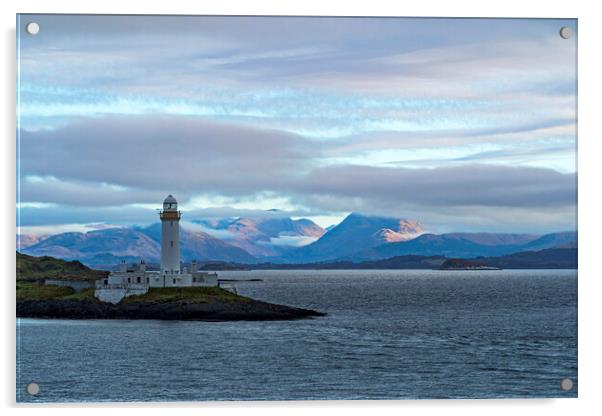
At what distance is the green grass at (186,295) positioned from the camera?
67.9 ft

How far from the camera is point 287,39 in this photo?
12734 millimetres

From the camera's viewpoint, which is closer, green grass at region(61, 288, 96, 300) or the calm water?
the calm water

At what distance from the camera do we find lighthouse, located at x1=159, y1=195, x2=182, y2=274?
14914 mm

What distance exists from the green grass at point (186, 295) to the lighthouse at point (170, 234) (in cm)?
125

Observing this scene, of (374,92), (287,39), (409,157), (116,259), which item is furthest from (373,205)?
(116,259)

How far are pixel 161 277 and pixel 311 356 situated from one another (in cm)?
594

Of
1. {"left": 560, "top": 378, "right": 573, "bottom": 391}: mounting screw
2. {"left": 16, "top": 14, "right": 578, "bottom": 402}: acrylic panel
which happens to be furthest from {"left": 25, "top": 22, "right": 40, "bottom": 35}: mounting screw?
{"left": 560, "top": 378, "right": 573, "bottom": 391}: mounting screw

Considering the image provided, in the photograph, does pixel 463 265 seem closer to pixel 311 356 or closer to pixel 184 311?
pixel 311 356

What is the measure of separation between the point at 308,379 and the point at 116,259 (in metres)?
4.29

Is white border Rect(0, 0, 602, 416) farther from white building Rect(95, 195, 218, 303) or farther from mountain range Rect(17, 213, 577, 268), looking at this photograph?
white building Rect(95, 195, 218, 303)

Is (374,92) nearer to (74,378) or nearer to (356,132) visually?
(356,132)

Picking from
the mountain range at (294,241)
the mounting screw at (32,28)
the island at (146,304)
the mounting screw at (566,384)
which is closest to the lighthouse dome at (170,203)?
the mountain range at (294,241)

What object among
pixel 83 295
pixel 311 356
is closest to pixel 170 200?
pixel 311 356

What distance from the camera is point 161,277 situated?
20484 millimetres
